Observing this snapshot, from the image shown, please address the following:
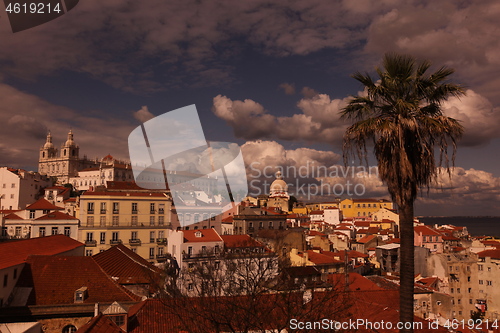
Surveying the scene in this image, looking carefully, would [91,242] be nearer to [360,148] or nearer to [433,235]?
[360,148]

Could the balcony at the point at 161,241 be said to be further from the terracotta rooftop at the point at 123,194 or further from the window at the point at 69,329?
the window at the point at 69,329

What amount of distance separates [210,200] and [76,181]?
8922cm

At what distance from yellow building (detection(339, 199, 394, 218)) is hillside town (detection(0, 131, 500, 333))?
5413cm

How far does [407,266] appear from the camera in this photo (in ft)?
24.1

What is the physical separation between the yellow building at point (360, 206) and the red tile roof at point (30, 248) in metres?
125

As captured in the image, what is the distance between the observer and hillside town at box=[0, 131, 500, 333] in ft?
42.7

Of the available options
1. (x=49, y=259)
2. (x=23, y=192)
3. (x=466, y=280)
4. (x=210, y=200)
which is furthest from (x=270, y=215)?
(x=23, y=192)

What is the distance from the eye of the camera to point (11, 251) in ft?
67.4

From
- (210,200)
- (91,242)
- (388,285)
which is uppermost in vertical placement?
(210,200)

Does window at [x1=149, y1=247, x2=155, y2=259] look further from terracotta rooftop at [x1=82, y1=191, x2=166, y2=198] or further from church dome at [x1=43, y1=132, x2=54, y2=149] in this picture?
church dome at [x1=43, y1=132, x2=54, y2=149]

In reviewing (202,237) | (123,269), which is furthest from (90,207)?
(123,269)

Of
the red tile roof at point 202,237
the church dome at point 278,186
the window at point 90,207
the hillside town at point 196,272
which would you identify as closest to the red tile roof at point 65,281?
the hillside town at point 196,272

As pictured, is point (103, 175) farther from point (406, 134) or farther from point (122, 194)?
point (406, 134)

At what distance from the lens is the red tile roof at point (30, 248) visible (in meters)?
18.8
